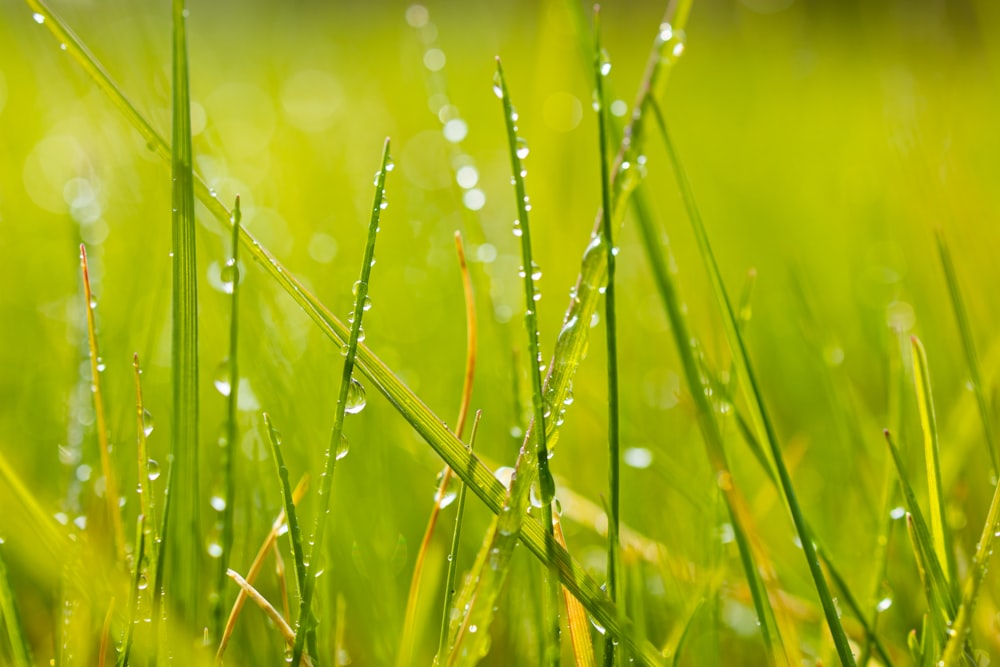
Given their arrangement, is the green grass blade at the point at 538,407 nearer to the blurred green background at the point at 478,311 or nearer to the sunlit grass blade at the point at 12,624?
the blurred green background at the point at 478,311

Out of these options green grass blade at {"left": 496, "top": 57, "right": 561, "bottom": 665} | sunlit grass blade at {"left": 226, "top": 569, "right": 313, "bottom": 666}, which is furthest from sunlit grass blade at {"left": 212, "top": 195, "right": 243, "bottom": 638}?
green grass blade at {"left": 496, "top": 57, "right": 561, "bottom": 665}

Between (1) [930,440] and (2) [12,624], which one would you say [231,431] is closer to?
(2) [12,624]

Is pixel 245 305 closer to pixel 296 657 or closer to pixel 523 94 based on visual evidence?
pixel 296 657

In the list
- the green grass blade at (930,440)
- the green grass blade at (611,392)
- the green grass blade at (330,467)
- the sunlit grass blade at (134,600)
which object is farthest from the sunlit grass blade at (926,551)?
the sunlit grass blade at (134,600)

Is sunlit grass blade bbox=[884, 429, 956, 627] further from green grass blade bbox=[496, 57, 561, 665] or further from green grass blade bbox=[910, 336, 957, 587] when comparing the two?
green grass blade bbox=[496, 57, 561, 665]

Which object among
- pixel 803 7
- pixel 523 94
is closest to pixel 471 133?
pixel 523 94

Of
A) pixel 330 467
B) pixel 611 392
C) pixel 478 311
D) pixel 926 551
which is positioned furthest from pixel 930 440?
pixel 478 311
